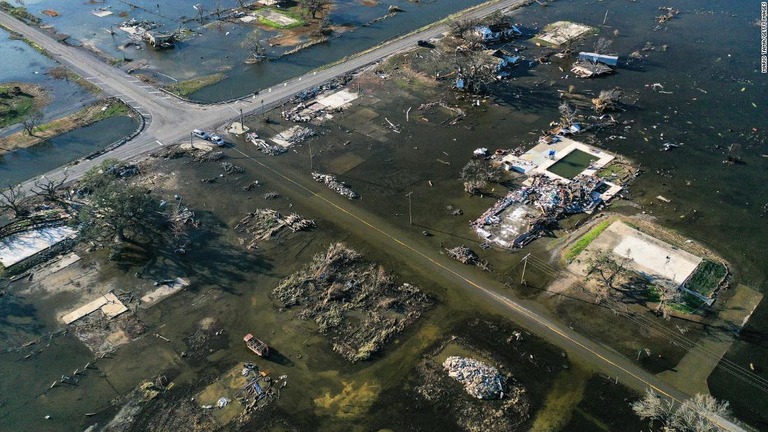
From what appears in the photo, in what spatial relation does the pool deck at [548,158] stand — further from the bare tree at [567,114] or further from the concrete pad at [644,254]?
the concrete pad at [644,254]

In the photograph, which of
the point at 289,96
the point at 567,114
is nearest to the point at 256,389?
the point at 289,96

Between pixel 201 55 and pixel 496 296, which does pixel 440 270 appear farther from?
pixel 201 55

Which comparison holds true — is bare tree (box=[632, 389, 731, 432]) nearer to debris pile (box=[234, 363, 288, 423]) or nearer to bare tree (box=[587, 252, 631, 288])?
bare tree (box=[587, 252, 631, 288])

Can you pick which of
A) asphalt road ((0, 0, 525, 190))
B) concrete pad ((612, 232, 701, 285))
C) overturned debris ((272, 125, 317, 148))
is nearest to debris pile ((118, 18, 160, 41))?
asphalt road ((0, 0, 525, 190))

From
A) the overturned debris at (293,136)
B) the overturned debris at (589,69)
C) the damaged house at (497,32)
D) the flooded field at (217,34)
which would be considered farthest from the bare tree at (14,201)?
the overturned debris at (589,69)

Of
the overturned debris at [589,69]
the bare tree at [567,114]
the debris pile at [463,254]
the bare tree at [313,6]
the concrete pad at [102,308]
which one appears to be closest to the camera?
the concrete pad at [102,308]

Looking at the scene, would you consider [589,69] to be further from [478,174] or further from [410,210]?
[410,210]
